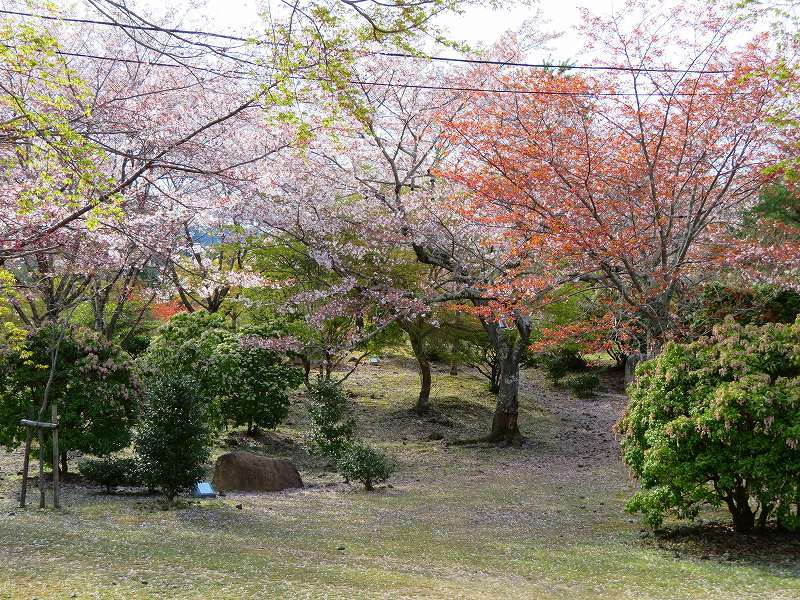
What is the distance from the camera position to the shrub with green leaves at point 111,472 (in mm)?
9703

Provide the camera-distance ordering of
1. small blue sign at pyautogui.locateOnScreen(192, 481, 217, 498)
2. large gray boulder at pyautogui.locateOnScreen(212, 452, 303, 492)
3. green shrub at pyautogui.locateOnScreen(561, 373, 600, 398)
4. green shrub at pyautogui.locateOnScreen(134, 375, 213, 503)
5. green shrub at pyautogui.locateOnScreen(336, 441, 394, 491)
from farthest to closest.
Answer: green shrub at pyautogui.locateOnScreen(561, 373, 600, 398)
green shrub at pyautogui.locateOnScreen(336, 441, 394, 491)
large gray boulder at pyautogui.locateOnScreen(212, 452, 303, 492)
small blue sign at pyautogui.locateOnScreen(192, 481, 217, 498)
green shrub at pyautogui.locateOnScreen(134, 375, 213, 503)

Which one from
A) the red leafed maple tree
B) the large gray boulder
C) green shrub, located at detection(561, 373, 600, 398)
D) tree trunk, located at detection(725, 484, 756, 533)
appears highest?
the red leafed maple tree

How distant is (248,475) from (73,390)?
8.85 ft

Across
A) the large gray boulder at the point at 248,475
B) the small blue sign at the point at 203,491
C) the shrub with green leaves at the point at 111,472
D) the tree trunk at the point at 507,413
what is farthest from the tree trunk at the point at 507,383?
the shrub with green leaves at the point at 111,472

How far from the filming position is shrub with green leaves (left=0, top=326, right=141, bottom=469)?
32.3 ft

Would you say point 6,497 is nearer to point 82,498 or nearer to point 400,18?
point 82,498

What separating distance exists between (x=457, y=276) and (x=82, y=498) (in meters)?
7.84

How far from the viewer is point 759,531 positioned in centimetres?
671

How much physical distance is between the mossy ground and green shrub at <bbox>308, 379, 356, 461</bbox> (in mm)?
569

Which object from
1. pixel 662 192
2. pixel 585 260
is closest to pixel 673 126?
pixel 662 192

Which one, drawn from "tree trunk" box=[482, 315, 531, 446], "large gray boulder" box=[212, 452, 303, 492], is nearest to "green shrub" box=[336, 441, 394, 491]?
"large gray boulder" box=[212, 452, 303, 492]

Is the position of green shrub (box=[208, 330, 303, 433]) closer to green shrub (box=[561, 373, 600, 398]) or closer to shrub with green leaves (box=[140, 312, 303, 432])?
shrub with green leaves (box=[140, 312, 303, 432])

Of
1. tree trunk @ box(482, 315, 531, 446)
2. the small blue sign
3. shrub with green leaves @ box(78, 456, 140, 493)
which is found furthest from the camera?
tree trunk @ box(482, 315, 531, 446)

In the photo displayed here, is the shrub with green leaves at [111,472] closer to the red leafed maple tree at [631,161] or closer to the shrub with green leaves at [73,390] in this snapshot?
the shrub with green leaves at [73,390]
